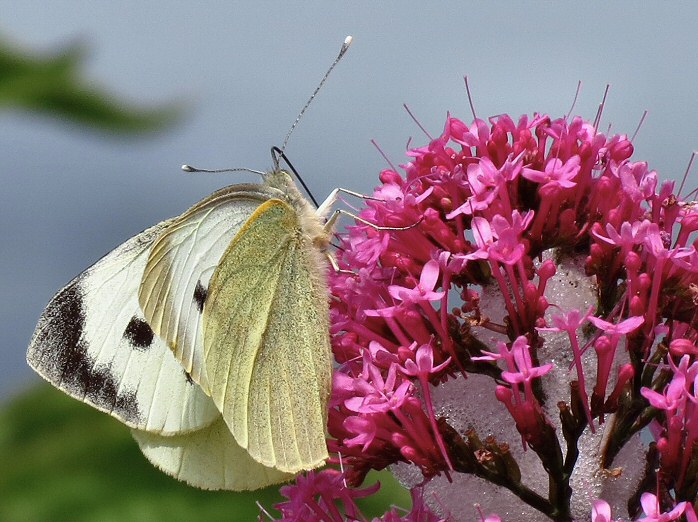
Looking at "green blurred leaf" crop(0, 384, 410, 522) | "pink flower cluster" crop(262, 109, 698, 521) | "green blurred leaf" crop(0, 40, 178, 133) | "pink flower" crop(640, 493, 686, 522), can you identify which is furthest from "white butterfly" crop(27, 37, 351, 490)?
"green blurred leaf" crop(0, 40, 178, 133)

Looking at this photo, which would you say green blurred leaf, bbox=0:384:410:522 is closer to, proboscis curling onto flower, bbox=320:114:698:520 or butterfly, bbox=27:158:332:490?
butterfly, bbox=27:158:332:490

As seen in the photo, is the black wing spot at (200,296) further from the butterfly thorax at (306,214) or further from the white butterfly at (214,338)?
the butterfly thorax at (306,214)

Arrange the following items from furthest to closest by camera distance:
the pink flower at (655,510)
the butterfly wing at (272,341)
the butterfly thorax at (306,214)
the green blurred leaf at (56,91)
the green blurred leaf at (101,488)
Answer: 1. the green blurred leaf at (56,91)
2. the green blurred leaf at (101,488)
3. the butterfly thorax at (306,214)
4. the butterfly wing at (272,341)
5. the pink flower at (655,510)

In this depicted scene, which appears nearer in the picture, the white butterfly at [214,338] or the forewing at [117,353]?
the white butterfly at [214,338]

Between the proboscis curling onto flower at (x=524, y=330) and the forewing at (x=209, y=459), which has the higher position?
the proboscis curling onto flower at (x=524, y=330)

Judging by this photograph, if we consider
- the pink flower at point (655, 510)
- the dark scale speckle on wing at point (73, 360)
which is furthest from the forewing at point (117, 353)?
the pink flower at point (655, 510)

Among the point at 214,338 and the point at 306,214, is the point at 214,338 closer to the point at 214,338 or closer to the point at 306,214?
the point at 214,338
